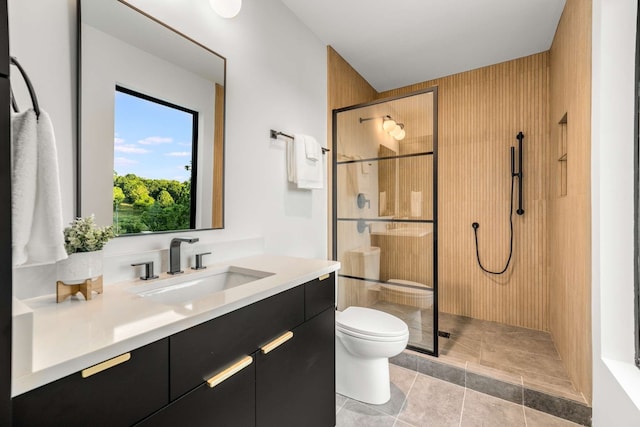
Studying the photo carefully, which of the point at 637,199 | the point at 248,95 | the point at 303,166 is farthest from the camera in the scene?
the point at 303,166

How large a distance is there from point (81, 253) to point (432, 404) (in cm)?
197

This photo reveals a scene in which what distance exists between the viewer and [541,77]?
2.62 meters

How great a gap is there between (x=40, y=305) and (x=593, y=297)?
2219 millimetres

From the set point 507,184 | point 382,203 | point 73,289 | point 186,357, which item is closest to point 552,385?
point 382,203

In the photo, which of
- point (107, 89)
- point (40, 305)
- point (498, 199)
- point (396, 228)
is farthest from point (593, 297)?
point (107, 89)

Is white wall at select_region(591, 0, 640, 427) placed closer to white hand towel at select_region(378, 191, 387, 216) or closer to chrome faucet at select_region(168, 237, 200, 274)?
white hand towel at select_region(378, 191, 387, 216)

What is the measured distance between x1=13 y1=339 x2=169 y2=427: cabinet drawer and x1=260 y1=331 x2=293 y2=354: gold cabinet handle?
0.36 m

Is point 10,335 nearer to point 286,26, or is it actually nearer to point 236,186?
point 236,186

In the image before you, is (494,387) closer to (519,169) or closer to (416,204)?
(416,204)

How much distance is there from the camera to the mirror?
43.7 inches

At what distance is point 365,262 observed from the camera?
8.32 feet

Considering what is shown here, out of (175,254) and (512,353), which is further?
(512,353)

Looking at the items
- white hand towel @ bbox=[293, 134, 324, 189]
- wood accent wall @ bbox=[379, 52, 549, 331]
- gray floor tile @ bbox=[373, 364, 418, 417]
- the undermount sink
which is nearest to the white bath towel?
the undermount sink

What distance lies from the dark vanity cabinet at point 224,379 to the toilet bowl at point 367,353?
0.35 m
